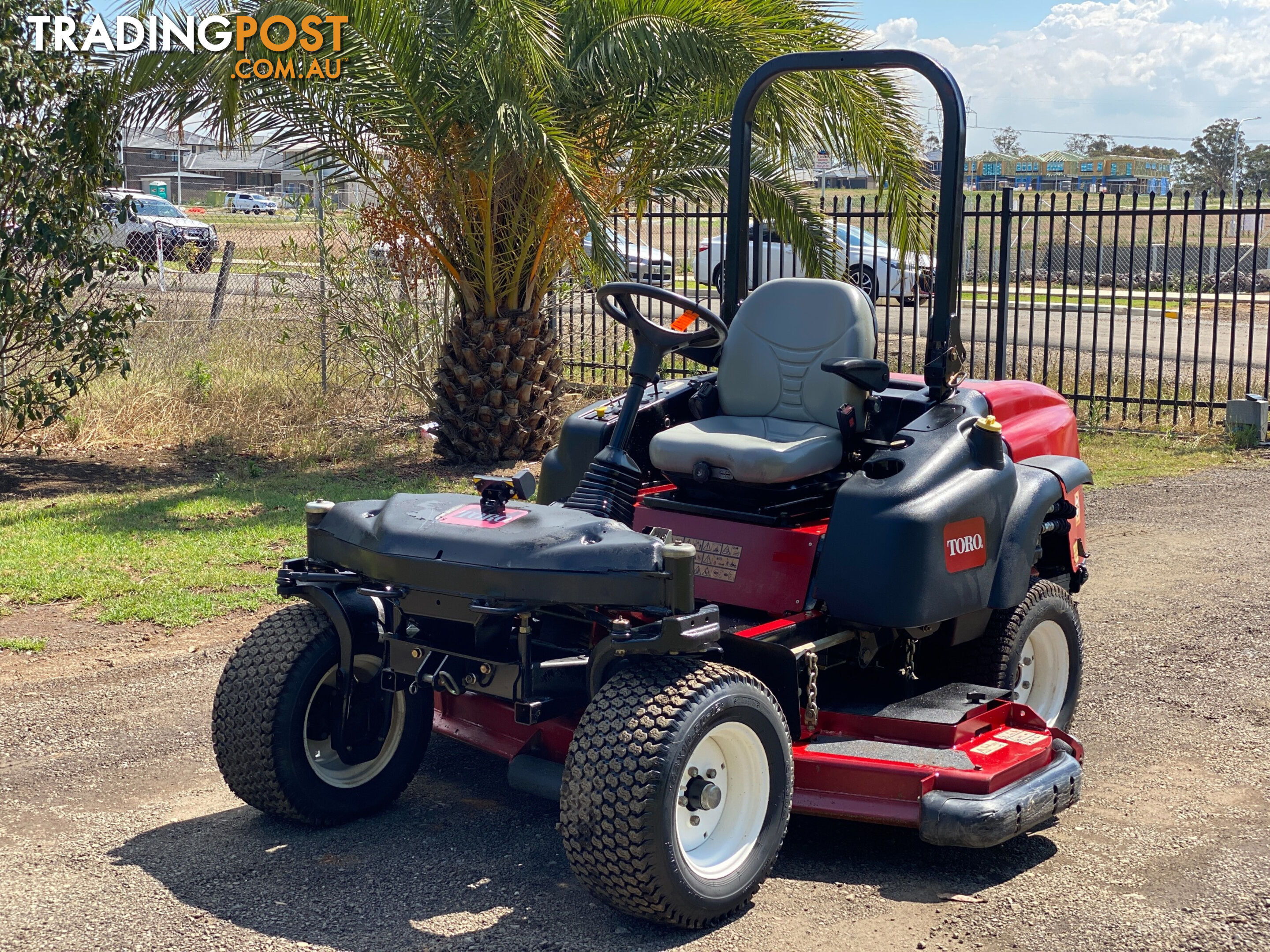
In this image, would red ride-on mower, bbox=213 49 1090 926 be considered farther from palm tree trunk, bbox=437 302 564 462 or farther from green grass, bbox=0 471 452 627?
palm tree trunk, bbox=437 302 564 462

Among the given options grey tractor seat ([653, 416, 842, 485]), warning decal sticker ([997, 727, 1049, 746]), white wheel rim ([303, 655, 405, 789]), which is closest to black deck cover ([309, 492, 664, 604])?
white wheel rim ([303, 655, 405, 789])

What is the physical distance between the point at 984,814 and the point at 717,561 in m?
1.16

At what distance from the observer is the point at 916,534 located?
3947 millimetres

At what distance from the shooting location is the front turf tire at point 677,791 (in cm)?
322

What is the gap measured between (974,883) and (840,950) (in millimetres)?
634

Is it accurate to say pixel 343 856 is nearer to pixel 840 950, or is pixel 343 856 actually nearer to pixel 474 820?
pixel 474 820

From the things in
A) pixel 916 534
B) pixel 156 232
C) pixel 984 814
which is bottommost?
pixel 984 814

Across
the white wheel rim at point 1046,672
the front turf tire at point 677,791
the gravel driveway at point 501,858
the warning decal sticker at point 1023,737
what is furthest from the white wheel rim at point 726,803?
the white wheel rim at point 1046,672

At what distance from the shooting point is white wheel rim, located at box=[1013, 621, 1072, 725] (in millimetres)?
4734

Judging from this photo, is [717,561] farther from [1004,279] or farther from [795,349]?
[1004,279]

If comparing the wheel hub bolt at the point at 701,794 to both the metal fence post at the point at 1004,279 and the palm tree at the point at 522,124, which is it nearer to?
the palm tree at the point at 522,124

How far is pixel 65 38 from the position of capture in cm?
912

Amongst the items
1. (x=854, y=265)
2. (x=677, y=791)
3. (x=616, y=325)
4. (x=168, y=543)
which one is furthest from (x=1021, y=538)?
(x=854, y=265)

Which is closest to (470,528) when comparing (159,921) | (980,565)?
(159,921)
